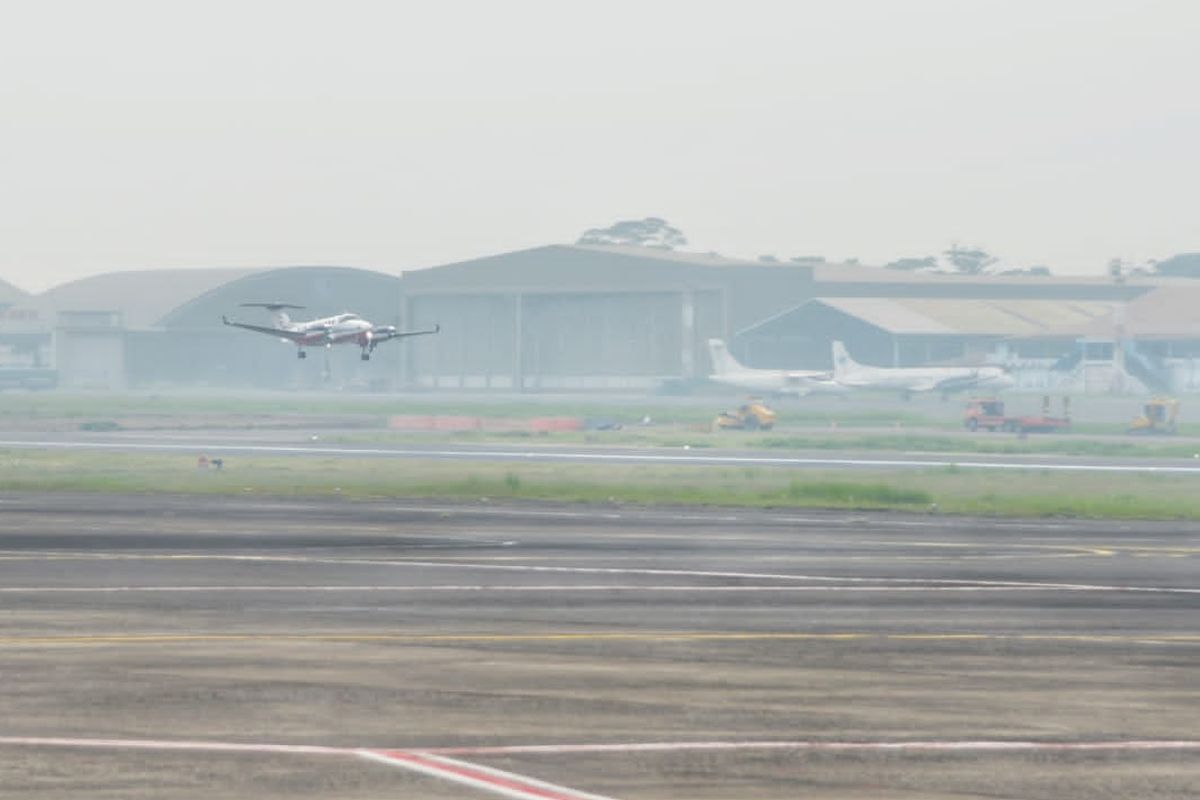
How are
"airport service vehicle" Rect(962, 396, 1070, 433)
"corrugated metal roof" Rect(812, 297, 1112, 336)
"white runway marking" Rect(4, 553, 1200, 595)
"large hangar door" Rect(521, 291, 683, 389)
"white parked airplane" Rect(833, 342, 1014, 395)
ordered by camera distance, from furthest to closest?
"large hangar door" Rect(521, 291, 683, 389) < "corrugated metal roof" Rect(812, 297, 1112, 336) < "white parked airplane" Rect(833, 342, 1014, 395) < "airport service vehicle" Rect(962, 396, 1070, 433) < "white runway marking" Rect(4, 553, 1200, 595)

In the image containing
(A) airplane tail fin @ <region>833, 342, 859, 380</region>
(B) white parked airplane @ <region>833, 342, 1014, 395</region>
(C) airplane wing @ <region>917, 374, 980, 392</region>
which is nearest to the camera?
(C) airplane wing @ <region>917, 374, 980, 392</region>

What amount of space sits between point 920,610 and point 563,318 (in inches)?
6176

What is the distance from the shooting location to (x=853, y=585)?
32.5 metres

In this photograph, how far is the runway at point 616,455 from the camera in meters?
81.4

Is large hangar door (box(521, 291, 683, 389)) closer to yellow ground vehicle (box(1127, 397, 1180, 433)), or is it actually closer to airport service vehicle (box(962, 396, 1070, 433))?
airport service vehicle (box(962, 396, 1070, 433))

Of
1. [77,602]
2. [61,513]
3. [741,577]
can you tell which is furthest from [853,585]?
[61,513]

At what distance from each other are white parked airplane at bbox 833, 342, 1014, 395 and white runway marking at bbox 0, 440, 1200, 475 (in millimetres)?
62233

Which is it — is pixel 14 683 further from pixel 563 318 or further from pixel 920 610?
pixel 563 318

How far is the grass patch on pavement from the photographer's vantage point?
58.0 meters

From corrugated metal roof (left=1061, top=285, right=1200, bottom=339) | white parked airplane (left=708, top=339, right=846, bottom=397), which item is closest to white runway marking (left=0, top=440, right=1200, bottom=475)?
white parked airplane (left=708, top=339, right=846, bottom=397)

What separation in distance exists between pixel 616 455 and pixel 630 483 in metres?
19.0

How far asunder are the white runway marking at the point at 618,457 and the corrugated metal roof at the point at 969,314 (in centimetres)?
8801

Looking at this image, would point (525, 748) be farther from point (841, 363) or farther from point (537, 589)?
point (841, 363)

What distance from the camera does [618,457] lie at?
86.2m
